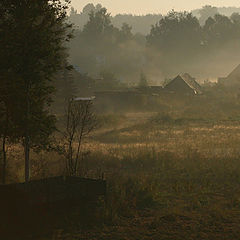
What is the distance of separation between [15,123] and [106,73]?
52020 mm

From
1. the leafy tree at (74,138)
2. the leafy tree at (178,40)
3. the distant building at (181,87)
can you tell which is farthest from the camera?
the leafy tree at (178,40)

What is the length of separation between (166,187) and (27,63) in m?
6.81

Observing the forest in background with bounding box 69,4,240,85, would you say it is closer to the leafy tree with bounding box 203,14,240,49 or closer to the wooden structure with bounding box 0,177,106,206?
the leafy tree with bounding box 203,14,240,49

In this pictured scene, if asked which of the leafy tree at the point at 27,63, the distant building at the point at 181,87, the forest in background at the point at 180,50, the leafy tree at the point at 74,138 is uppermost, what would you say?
the forest in background at the point at 180,50

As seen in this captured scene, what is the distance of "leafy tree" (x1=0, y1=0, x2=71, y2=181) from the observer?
1478 centimetres

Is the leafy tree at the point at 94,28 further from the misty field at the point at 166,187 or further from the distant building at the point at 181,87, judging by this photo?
the misty field at the point at 166,187

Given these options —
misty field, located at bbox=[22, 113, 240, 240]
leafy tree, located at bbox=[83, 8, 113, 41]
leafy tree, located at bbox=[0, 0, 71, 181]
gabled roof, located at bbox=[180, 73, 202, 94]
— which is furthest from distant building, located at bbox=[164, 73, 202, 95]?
leafy tree, located at bbox=[83, 8, 113, 41]

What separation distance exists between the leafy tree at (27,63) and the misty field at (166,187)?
2.58m

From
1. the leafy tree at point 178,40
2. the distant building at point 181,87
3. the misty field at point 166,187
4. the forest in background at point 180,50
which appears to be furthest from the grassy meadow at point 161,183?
the leafy tree at point 178,40

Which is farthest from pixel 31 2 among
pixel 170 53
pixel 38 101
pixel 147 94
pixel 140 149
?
pixel 170 53

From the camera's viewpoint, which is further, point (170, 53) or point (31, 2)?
point (170, 53)

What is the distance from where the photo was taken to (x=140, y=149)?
77.4 feet

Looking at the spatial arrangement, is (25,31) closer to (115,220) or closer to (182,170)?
(115,220)

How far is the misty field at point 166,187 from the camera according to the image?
38.3 ft
